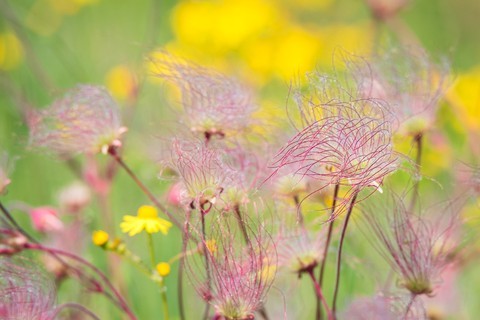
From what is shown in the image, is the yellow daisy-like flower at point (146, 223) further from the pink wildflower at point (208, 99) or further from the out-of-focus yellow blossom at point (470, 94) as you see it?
the out-of-focus yellow blossom at point (470, 94)

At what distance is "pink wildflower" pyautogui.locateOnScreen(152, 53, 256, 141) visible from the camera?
0.94m

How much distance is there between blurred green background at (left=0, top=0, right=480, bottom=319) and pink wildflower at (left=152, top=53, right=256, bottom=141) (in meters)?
0.04

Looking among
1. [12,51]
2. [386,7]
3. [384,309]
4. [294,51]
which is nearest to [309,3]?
[294,51]

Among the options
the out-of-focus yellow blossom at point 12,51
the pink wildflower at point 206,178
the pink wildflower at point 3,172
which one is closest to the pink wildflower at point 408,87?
the pink wildflower at point 206,178

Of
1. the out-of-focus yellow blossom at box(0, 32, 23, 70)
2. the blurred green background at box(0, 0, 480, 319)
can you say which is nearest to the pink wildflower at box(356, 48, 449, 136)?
the blurred green background at box(0, 0, 480, 319)

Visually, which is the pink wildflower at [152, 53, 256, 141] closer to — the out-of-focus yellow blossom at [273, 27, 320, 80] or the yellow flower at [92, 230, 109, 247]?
the yellow flower at [92, 230, 109, 247]

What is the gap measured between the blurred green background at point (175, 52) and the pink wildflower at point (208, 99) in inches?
1.5

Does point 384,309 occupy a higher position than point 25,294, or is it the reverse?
point 25,294

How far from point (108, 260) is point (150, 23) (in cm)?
219

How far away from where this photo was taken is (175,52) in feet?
6.81

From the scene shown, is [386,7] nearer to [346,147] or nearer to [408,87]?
[408,87]

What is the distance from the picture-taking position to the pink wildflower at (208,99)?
0.94 metres

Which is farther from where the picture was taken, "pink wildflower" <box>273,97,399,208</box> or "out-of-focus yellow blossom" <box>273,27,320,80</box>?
"out-of-focus yellow blossom" <box>273,27,320,80</box>

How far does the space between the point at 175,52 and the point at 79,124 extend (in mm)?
1091
